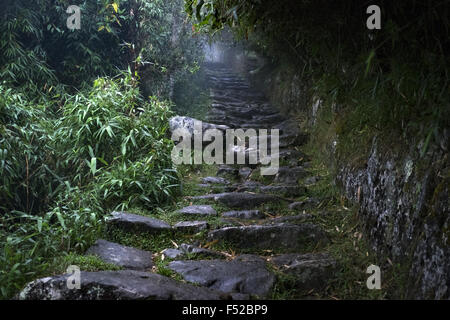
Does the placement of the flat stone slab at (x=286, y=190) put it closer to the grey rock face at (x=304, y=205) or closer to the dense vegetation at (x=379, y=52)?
the grey rock face at (x=304, y=205)

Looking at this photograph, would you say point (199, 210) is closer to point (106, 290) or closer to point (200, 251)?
point (200, 251)

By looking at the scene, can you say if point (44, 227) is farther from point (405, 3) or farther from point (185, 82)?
point (185, 82)

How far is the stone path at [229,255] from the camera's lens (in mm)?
1877

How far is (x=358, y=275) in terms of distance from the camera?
225 cm

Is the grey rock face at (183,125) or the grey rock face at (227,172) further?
the grey rock face at (183,125)

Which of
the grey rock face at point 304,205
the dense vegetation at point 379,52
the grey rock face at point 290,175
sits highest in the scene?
the dense vegetation at point 379,52

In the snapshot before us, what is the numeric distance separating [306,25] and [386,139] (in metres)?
0.92

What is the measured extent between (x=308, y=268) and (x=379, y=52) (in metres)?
1.34

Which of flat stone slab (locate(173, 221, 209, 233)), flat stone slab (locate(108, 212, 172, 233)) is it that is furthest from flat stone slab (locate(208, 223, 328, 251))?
flat stone slab (locate(108, 212, 172, 233))

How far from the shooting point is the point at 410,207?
6.84 feet

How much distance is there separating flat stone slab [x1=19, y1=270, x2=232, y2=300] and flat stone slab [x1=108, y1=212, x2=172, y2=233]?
895 mm

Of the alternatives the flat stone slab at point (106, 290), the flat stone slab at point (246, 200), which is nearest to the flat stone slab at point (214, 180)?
the flat stone slab at point (246, 200)

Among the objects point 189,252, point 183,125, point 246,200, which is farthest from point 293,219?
point 183,125
